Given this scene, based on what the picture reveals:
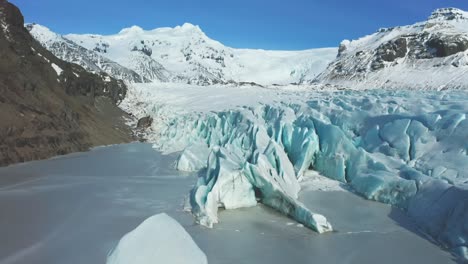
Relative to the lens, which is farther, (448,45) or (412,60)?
(412,60)

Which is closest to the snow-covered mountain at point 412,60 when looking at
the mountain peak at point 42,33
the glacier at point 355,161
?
the glacier at point 355,161

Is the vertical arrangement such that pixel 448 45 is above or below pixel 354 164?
above

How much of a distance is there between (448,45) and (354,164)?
64.3m

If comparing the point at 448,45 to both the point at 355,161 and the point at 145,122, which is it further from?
the point at 355,161

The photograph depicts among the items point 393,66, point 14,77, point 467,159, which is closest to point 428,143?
point 467,159

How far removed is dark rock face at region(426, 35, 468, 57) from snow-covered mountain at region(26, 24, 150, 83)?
92.3 meters

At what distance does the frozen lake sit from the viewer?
24.1 feet

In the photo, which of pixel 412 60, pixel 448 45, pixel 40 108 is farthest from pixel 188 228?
pixel 412 60

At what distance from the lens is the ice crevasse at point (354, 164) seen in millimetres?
8539

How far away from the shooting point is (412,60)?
242 feet

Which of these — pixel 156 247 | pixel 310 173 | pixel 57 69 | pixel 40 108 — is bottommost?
pixel 310 173

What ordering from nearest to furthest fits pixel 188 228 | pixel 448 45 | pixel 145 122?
pixel 188 228
pixel 145 122
pixel 448 45

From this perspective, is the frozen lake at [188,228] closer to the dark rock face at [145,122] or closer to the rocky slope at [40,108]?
the rocky slope at [40,108]

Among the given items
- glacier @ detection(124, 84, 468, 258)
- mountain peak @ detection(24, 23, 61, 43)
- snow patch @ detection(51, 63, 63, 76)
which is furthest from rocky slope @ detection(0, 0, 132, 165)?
mountain peak @ detection(24, 23, 61, 43)
